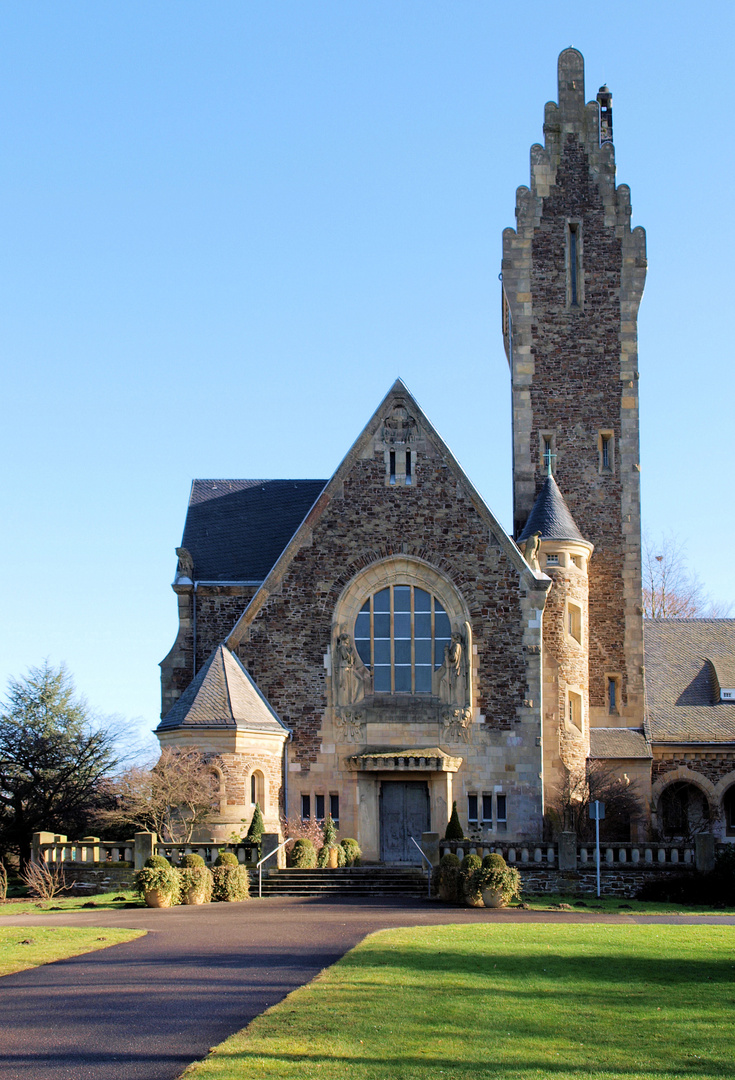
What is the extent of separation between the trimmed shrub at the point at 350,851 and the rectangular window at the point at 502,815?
3758mm

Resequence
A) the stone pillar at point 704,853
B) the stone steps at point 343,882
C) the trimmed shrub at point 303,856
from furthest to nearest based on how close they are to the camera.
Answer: the trimmed shrub at point 303,856 < the stone pillar at point 704,853 < the stone steps at point 343,882

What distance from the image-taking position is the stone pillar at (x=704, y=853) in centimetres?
2795

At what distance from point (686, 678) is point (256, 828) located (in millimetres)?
17023

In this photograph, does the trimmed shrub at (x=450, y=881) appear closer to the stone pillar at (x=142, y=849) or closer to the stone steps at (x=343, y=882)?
the stone steps at (x=343, y=882)

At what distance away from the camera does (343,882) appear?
90.5ft

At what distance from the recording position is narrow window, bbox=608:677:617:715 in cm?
3747

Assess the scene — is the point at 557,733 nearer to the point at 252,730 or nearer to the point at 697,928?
the point at 252,730

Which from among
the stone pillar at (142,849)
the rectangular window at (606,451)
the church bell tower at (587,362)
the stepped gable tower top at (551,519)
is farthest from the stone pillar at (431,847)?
the rectangular window at (606,451)

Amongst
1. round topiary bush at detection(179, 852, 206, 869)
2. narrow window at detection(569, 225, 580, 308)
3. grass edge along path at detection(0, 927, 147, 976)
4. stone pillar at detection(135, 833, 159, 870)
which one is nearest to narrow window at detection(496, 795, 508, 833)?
stone pillar at detection(135, 833, 159, 870)

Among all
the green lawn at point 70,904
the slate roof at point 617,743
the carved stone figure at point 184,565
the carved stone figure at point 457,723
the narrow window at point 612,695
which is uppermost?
the carved stone figure at point 184,565

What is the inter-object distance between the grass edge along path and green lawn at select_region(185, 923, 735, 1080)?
12.1 feet

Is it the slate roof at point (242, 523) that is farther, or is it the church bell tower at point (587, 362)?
the church bell tower at point (587, 362)

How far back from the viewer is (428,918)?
20984 millimetres

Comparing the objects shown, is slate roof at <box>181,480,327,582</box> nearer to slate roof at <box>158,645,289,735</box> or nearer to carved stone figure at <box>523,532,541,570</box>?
slate roof at <box>158,645,289,735</box>
